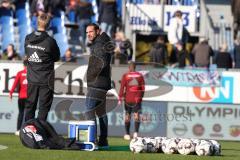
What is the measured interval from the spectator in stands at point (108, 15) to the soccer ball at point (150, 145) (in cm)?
1253

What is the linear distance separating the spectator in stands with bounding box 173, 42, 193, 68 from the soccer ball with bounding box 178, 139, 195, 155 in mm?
9951

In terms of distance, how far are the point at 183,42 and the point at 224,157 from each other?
14467 millimetres

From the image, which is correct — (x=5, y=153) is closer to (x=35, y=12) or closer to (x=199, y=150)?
(x=199, y=150)

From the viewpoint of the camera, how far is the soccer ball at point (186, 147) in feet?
52.0

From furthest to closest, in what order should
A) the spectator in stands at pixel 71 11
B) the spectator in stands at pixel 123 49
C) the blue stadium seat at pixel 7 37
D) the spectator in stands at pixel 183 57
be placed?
the spectator in stands at pixel 71 11 → the blue stadium seat at pixel 7 37 → the spectator in stands at pixel 183 57 → the spectator in stands at pixel 123 49

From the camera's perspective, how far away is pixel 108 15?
28.4 metres

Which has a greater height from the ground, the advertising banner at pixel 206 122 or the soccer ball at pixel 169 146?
the soccer ball at pixel 169 146

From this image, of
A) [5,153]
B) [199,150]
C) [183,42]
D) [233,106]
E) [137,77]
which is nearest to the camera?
[5,153]

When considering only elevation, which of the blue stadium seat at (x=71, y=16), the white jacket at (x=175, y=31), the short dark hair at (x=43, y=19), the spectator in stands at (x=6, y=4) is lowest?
the white jacket at (x=175, y=31)

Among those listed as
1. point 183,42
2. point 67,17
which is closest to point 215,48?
point 183,42

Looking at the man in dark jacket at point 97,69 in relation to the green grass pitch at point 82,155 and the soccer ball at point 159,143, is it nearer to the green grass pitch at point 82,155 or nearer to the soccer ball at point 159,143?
the green grass pitch at point 82,155

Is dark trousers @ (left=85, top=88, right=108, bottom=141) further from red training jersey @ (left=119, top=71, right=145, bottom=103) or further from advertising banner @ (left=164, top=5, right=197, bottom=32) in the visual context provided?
advertising banner @ (left=164, top=5, right=197, bottom=32)

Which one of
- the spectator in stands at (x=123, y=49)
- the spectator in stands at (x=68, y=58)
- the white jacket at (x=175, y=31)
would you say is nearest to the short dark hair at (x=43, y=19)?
the spectator in stands at (x=68, y=58)

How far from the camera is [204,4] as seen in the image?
31.2 metres
